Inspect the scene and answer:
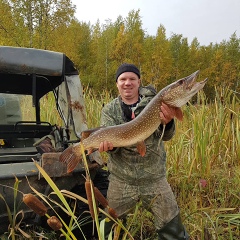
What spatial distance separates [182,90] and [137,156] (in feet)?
2.10

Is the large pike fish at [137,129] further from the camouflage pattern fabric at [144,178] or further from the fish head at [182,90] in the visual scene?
the camouflage pattern fabric at [144,178]

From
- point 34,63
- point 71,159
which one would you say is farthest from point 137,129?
point 34,63

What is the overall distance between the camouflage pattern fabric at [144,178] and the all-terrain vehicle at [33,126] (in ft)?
0.85

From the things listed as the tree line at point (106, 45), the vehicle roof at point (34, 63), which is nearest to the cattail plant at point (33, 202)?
the vehicle roof at point (34, 63)

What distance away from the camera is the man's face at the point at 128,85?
7.73 ft

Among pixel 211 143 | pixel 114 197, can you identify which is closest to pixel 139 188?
pixel 114 197

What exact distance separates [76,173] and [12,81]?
1764 mm

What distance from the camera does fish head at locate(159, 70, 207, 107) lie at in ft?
6.46

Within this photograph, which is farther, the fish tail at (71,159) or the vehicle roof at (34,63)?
the vehicle roof at (34,63)

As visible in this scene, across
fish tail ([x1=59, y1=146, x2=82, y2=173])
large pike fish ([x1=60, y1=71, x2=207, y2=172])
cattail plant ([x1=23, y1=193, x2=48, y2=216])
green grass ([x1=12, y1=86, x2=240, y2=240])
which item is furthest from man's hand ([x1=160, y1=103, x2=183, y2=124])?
cattail plant ([x1=23, y1=193, x2=48, y2=216])

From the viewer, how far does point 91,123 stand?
5.35m

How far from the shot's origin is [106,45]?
25.7 meters

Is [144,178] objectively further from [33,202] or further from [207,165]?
[33,202]

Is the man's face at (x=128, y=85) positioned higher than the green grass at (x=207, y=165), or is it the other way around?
the man's face at (x=128, y=85)
